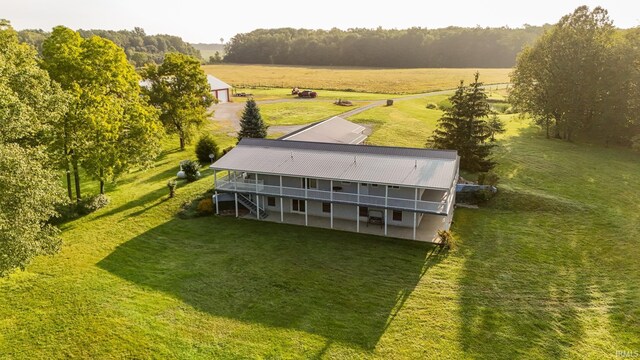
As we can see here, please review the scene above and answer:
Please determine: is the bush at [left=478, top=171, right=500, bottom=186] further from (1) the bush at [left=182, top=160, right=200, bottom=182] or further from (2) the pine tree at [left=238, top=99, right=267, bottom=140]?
(1) the bush at [left=182, top=160, right=200, bottom=182]

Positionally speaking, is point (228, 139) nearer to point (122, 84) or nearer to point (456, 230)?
point (122, 84)

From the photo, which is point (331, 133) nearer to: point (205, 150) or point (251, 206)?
point (205, 150)

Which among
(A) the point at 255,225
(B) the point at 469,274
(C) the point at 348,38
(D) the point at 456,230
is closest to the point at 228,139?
(A) the point at 255,225

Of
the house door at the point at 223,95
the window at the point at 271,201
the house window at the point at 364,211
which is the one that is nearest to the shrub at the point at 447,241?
the house window at the point at 364,211

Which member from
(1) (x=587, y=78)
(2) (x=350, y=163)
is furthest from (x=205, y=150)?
(1) (x=587, y=78)

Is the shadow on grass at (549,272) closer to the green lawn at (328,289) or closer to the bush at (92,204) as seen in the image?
the green lawn at (328,289)

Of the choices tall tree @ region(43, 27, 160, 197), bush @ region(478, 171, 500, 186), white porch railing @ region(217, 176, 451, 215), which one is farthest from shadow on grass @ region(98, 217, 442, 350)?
bush @ region(478, 171, 500, 186)
